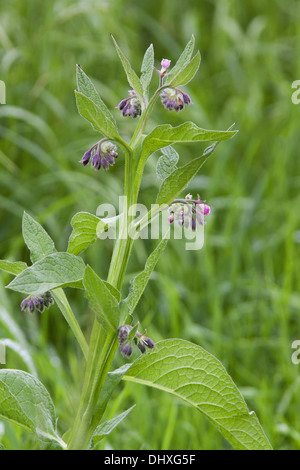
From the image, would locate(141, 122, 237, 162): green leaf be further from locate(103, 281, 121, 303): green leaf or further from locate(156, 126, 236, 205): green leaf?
locate(103, 281, 121, 303): green leaf

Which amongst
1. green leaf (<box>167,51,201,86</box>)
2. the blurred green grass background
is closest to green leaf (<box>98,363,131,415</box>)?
green leaf (<box>167,51,201,86</box>)

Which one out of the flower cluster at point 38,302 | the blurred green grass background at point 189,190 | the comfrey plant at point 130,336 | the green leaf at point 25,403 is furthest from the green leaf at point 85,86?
the blurred green grass background at point 189,190

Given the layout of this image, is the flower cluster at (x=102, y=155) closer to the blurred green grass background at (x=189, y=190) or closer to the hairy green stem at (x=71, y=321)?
the hairy green stem at (x=71, y=321)

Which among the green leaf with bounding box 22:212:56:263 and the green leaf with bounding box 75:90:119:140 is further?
the green leaf with bounding box 22:212:56:263

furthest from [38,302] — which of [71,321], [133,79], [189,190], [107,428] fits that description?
[189,190]

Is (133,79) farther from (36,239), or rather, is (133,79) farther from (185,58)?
(36,239)

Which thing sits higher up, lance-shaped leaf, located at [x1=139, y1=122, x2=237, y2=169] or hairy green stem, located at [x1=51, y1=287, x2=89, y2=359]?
lance-shaped leaf, located at [x1=139, y1=122, x2=237, y2=169]

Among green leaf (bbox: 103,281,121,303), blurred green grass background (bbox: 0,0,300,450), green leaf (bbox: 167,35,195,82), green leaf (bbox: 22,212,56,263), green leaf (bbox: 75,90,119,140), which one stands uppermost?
blurred green grass background (bbox: 0,0,300,450)
